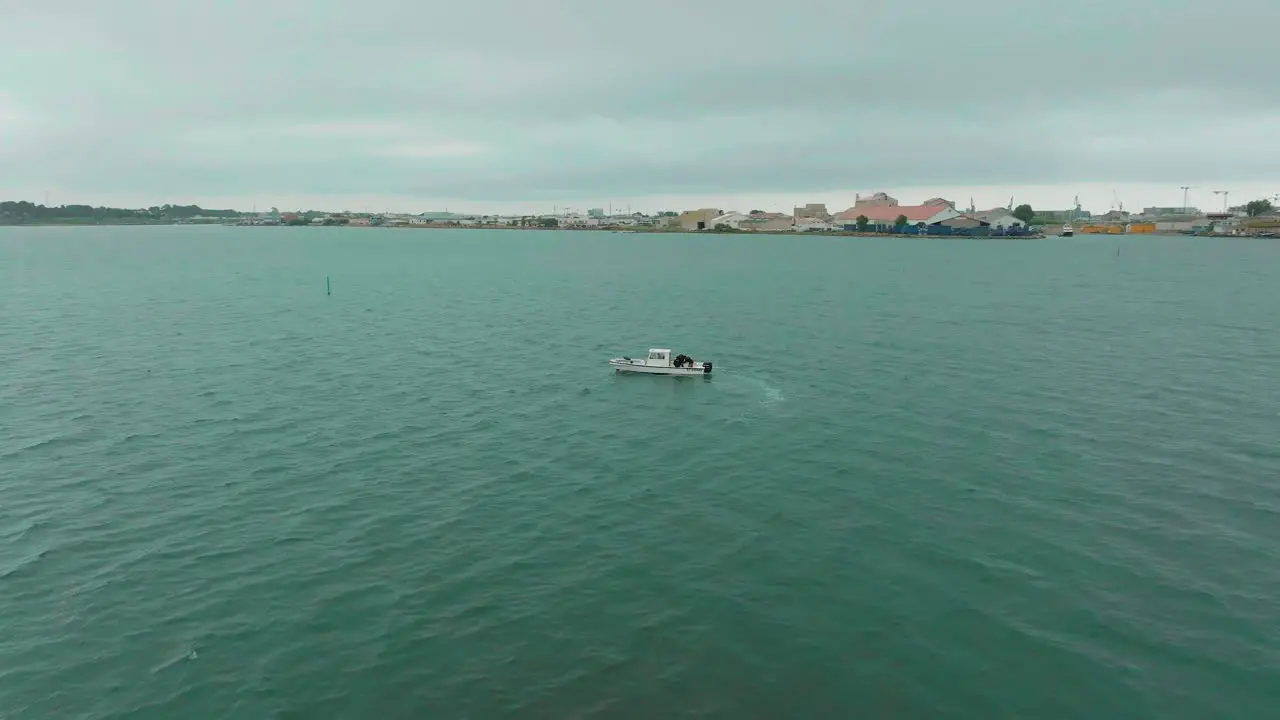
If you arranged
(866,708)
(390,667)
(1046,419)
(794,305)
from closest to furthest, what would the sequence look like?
(866,708) < (390,667) < (1046,419) < (794,305)

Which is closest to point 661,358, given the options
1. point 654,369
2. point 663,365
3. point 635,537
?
point 663,365

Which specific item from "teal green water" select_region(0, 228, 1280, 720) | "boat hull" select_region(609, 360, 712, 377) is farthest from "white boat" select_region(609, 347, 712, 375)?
"teal green water" select_region(0, 228, 1280, 720)

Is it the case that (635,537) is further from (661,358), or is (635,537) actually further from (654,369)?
(661,358)

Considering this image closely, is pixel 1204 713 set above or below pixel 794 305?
below

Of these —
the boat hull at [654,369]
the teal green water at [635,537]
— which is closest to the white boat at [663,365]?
the boat hull at [654,369]

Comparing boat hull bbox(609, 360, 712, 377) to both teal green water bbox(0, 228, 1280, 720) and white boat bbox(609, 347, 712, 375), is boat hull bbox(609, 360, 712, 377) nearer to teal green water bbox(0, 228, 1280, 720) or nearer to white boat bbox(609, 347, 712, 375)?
white boat bbox(609, 347, 712, 375)

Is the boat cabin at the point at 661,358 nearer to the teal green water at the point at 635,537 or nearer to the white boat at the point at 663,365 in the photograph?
the white boat at the point at 663,365

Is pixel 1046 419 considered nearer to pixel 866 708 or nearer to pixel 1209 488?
pixel 1209 488

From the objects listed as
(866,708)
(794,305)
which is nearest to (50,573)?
(866,708)
